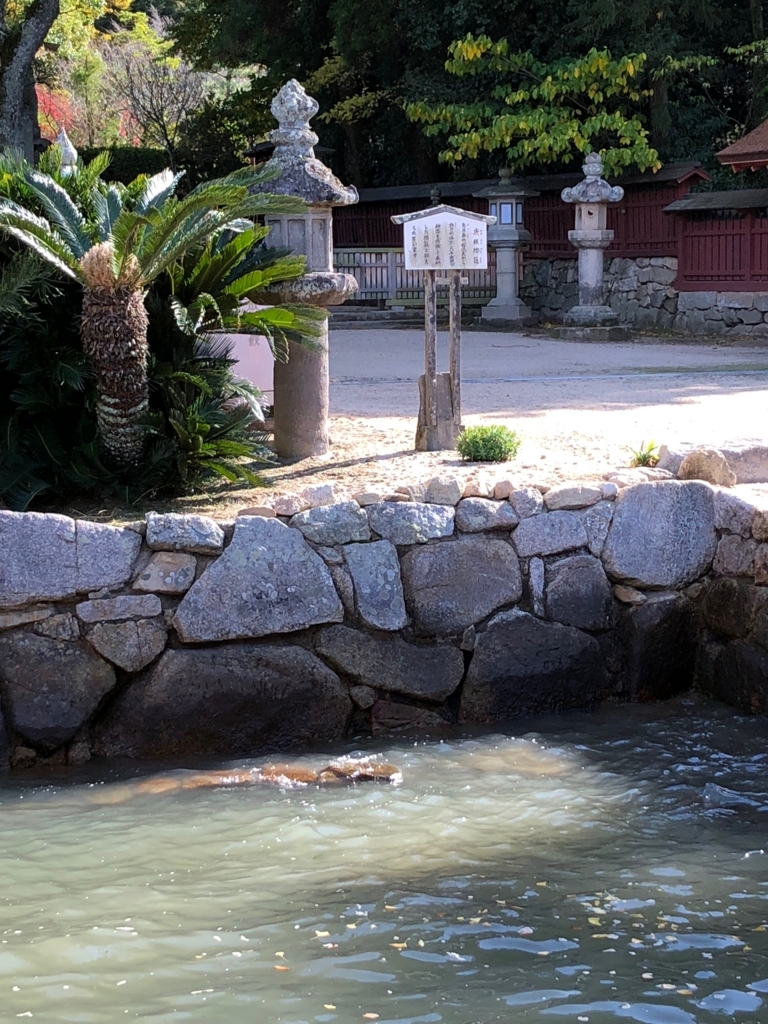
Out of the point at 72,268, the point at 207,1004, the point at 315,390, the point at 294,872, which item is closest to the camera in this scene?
the point at 207,1004

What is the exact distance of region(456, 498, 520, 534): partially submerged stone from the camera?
607 cm

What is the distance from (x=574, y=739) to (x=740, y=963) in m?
2.02

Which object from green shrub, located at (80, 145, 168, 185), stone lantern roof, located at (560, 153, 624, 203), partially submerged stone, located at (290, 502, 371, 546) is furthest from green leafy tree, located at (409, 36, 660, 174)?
partially submerged stone, located at (290, 502, 371, 546)

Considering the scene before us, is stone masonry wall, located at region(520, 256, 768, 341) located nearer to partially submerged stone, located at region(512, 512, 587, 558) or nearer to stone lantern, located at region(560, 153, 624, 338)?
stone lantern, located at region(560, 153, 624, 338)

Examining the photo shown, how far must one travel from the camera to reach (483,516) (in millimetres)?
6086

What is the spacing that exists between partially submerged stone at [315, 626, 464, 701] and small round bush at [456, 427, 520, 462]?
151 cm

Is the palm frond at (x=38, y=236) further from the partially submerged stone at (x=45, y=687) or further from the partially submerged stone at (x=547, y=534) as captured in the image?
the partially submerged stone at (x=547, y=534)

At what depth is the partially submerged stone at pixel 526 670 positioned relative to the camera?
19.8 ft

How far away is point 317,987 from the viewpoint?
12.1 ft

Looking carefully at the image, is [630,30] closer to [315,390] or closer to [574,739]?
[315,390]

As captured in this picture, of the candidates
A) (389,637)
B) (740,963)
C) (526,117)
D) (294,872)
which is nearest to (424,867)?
(294,872)

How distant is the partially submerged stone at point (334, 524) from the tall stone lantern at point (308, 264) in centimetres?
160

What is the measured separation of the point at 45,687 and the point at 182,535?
0.93 meters

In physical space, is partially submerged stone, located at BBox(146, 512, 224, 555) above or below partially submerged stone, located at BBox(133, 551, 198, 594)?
above
